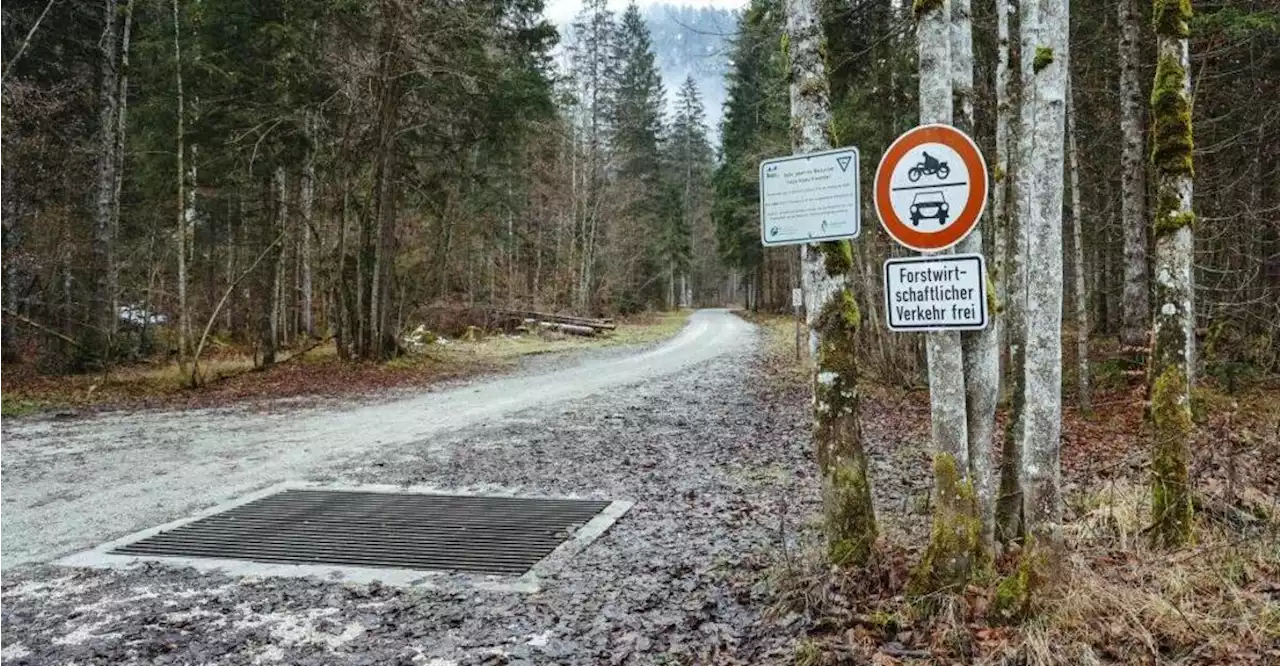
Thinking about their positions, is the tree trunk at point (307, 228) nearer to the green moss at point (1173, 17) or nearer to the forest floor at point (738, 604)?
the forest floor at point (738, 604)

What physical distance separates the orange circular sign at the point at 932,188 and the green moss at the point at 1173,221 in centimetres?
208

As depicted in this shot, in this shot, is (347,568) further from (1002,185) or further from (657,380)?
(657,380)

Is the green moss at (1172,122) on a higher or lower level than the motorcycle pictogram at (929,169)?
higher

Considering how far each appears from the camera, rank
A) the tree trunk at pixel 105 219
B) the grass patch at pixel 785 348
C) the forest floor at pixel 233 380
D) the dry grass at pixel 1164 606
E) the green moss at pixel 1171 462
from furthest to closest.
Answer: the grass patch at pixel 785 348, the tree trunk at pixel 105 219, the forest floor at pixel 233 380, the green moss at pixel 1171 462, the dry grass at pixel 1164 606

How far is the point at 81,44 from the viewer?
18.9 m

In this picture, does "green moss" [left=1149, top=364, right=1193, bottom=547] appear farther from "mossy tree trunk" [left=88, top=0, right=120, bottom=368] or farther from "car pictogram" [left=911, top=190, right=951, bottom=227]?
"mossy tree trunk" [left=88, top=0, right=120, bottom=368]

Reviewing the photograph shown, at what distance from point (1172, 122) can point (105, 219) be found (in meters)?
18.1

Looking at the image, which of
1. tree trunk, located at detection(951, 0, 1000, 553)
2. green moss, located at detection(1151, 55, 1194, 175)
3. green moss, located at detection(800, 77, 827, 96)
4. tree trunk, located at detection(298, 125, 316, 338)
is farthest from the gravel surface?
tree trunk, located at detection(298, 125, 316, 338)

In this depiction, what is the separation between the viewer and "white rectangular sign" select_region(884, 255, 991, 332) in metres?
3.68

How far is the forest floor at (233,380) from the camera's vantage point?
532 inches

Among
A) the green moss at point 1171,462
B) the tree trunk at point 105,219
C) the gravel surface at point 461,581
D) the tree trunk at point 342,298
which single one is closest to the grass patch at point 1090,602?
the green moss at point 1171,462

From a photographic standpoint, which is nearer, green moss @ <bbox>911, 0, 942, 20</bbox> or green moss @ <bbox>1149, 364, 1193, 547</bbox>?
green moss @ <bbox>911, 0, 942, 20</bbox>

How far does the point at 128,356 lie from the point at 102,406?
5.99 meters

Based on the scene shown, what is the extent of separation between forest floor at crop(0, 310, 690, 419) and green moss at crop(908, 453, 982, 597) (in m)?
12.1
